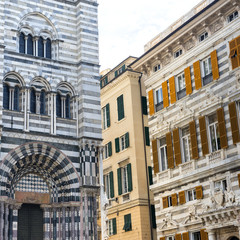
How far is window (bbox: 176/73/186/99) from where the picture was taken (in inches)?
1063

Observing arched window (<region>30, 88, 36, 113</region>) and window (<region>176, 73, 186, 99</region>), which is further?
window (<region>176, 73, 186, 99</region>)

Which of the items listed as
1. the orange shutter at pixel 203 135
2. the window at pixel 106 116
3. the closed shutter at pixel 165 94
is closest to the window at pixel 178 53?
the closed shutter at pixel 165 94

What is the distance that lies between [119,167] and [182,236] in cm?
855

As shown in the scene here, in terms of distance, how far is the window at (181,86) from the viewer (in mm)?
26997

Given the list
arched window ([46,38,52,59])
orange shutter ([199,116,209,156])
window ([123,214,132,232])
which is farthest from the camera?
window ([123,214,132,232])

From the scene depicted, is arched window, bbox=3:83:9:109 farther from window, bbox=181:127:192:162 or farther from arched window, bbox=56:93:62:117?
window, bbox=181:127:192:162

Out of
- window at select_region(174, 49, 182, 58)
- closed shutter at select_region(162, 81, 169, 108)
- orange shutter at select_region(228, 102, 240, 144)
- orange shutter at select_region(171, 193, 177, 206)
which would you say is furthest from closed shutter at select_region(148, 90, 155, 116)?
orange shutter at select_region(228, 102, 240, 144)

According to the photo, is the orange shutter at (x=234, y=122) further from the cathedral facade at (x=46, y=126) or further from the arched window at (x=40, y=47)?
the arched window at (x=40, y=47)

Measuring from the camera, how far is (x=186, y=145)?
2633cm

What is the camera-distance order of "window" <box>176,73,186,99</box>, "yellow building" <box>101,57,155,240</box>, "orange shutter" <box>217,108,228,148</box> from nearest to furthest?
"orange shutter" <box>217,108,228,148</box>
"window" <box>176,73,186,99</box>
"yellow building" <box>101,57,155,240</box>

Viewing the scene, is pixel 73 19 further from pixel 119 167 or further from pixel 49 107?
pixel 119 167

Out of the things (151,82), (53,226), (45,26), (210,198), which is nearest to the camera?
(210,198)

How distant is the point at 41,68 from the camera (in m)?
26.6

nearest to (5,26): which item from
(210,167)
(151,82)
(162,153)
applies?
(151,82)
